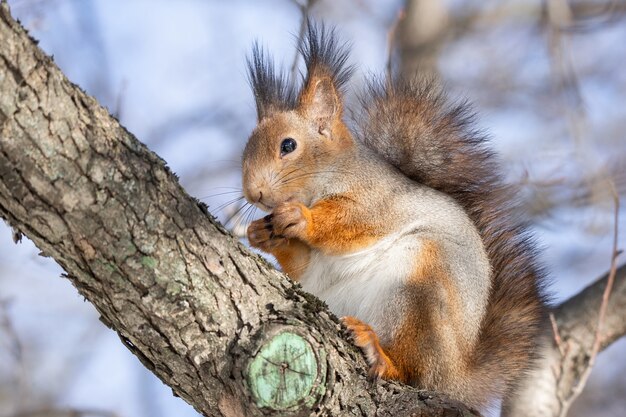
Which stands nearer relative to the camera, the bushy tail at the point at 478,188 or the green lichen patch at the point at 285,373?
the green lichen patch at the point at 285,373

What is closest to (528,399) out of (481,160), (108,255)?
(481,160)

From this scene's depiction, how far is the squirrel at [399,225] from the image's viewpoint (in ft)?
7.82

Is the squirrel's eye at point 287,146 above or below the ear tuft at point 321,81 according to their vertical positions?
below

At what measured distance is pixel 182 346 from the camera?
1.88 metres

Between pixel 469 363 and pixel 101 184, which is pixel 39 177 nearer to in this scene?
pixel 101 184

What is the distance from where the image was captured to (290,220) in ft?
8.18

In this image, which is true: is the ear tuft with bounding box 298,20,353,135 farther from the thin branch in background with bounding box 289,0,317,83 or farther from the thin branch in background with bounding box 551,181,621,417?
the thin branch in background with bounding box 551,181,621,417

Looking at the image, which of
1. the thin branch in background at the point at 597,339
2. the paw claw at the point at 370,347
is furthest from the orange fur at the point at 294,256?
the thin branch in background at the point at 597,339

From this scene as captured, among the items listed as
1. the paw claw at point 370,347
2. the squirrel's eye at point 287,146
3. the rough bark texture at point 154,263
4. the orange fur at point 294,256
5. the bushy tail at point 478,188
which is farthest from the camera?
the squirrel's eye at point 287,146

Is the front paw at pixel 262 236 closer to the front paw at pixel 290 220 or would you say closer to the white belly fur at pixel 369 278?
the front paw at pixel 290 220

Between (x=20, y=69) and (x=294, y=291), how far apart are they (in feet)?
2.77

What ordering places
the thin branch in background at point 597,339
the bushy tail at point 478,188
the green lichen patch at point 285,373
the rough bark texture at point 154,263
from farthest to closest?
the bushy tail at point 478,188 < the thin branch in background at point 597,339 < the green lichen patch at point 285,373 < the rough bark texture at point 154,263

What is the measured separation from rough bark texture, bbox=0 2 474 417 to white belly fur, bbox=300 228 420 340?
1.04ft

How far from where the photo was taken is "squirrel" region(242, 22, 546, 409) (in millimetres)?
2383
